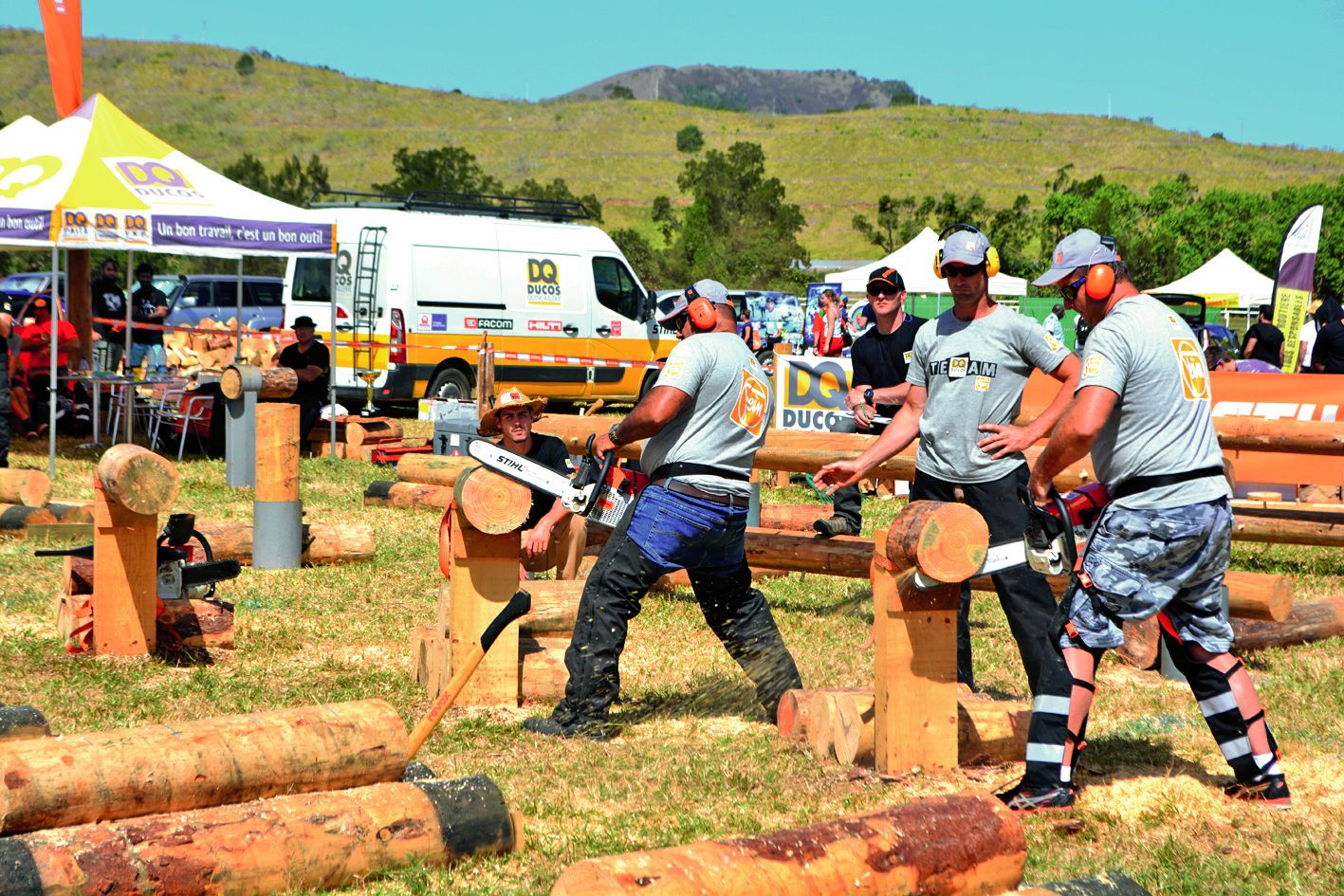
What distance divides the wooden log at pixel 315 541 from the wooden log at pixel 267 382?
3215 mm

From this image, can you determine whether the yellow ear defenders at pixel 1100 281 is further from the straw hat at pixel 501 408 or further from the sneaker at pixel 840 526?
the sneaker at pixel 840 526

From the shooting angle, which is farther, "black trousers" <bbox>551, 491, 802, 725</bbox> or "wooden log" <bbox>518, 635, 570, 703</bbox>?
"wooden log" <bbox>518, 635, 570, 703</bbox>

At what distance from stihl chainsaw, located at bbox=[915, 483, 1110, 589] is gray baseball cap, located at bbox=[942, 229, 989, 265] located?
1.12 meters

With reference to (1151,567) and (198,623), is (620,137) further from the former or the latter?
(1151,567)

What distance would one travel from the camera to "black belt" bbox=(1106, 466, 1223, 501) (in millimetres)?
4762

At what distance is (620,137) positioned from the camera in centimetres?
11231

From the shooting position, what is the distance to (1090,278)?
194 inches

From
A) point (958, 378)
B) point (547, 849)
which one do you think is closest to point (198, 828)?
point (547, 849)

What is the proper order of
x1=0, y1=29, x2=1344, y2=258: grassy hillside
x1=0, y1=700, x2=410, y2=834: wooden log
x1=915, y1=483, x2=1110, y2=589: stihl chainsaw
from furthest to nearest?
x1=0, y1=29, x2=1344, y2=258: grassy hillside < x1=915, y1=483, x2=1110, y2=589: stihl chainsaw < x1=0, y1=700, x2=410, y2=834: wooden log

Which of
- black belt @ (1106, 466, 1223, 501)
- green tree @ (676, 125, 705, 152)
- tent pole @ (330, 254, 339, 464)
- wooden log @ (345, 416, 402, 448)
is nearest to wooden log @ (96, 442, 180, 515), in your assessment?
black belt @ (1106, 466, 1223, 501)

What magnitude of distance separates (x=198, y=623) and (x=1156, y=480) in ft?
15.1

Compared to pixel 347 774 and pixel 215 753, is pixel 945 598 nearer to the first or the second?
pixel 347 774

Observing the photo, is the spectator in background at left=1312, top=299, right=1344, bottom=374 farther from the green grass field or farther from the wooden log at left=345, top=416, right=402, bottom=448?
the wooden log at left=345, top=416, right=402, bottom=448

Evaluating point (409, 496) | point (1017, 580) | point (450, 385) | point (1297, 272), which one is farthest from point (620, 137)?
point (1017, 580)
